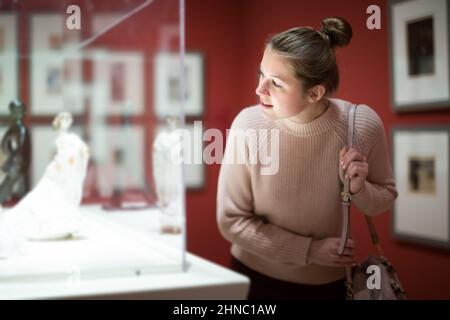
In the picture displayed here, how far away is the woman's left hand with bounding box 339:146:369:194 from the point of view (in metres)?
1.13

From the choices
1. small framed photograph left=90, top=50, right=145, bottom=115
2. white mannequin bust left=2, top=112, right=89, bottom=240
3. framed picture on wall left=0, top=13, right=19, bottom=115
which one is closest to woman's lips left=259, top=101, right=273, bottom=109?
small framed photograph left=90, top=50, right=145, bottom=115

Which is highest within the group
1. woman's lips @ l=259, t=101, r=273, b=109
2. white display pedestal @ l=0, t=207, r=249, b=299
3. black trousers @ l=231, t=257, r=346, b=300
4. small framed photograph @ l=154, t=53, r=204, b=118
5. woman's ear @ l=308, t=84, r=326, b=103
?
small framed photograph @ l=154, t=53, r=204, b=118

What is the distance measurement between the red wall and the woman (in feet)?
0.13

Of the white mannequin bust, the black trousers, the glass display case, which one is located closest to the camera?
the black trousers

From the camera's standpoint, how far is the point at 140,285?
148cm

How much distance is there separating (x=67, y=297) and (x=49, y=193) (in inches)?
17.2

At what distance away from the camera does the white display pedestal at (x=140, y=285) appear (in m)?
1.41

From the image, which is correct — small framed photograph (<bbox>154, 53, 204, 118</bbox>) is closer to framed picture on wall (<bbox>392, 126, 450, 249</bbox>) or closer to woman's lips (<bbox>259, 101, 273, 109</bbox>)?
woman's lips (<bbox>259, 101, 273, 109</bbox>)

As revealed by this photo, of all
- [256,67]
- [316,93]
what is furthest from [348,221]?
[256,67]

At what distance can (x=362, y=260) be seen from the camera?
1183mm

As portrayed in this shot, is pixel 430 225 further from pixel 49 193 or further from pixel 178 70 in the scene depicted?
pixel 49 193

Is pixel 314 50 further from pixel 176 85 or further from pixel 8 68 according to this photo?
pixel 8 68

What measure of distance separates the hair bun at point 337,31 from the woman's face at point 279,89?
0.33ft
